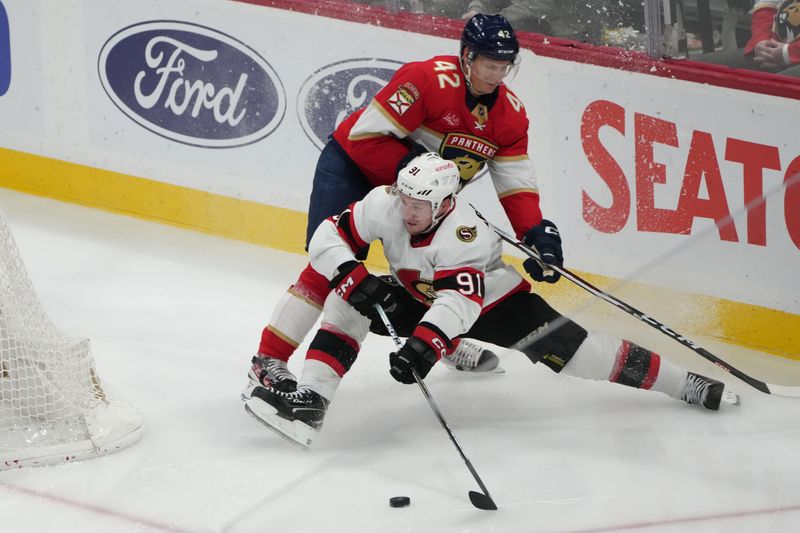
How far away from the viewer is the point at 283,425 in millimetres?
3525

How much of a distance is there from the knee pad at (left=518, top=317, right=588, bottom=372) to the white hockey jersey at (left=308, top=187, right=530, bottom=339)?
161 mm

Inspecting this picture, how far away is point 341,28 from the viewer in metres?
Answer: 5.07

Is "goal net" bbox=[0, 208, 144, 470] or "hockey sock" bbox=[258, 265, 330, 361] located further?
"hockey sock" bbox=[258, 265, 330, 361]

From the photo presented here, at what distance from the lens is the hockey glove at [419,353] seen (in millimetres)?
3338

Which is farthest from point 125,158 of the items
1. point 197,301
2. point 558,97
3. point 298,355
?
point 558,97

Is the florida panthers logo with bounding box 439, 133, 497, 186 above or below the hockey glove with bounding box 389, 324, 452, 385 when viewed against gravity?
above

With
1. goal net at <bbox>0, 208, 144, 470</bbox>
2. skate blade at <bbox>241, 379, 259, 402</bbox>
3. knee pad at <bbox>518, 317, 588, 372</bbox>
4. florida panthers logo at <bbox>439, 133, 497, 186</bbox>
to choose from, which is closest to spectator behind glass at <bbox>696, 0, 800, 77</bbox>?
florida panthers logo at <bbox>439, 133, 497, 186</bbox>

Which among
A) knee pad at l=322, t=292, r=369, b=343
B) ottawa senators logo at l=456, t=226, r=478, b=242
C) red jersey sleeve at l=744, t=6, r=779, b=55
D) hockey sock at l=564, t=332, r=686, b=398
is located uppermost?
red jersey sleeve at l=744, t=6, r=779, b=55

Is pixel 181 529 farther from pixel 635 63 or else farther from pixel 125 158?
pixel 125 158

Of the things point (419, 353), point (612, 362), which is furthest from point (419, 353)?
point (612, 362)

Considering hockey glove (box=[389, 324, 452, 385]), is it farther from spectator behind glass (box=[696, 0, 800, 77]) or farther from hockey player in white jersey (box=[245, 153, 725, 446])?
spectator behind glass (box=[696, 0, 800, 77])

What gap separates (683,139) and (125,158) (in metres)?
2.59

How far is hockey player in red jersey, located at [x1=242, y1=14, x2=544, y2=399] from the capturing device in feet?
12.1

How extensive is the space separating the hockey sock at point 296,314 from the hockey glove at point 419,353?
522mm
